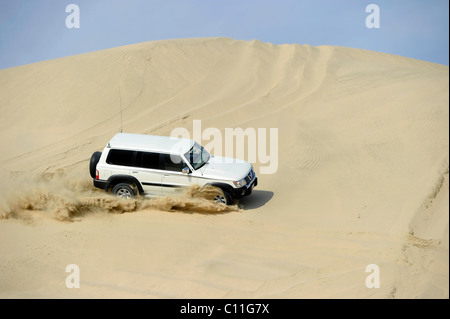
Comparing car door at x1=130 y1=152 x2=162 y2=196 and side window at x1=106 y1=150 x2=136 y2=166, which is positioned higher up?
side window at x1=106 y1=150 x2=136 y2=166

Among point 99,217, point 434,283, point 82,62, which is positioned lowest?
point 434,283

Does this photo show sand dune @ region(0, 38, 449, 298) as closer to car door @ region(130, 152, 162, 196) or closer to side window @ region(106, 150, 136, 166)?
car door @ region(130, 152, 162, 196)

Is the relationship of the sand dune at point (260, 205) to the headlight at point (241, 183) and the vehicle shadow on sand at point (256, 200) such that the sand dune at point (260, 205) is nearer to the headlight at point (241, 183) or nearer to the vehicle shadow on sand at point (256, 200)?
the vehicle shadow on sand at point (256, 200)

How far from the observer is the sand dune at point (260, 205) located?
7738 millimetres

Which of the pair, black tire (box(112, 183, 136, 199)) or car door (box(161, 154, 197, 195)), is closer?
car door (box(161, 154, 197, 195))

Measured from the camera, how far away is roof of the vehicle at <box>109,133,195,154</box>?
34.6 ft

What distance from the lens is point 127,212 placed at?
1044 centimetres

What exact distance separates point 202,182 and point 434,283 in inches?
216

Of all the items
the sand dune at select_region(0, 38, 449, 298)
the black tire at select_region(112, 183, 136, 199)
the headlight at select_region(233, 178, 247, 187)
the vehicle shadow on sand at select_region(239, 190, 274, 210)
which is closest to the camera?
the sand dune at select_region(0, 38, 449, 298)

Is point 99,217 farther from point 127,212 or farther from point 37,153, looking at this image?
point 37,153

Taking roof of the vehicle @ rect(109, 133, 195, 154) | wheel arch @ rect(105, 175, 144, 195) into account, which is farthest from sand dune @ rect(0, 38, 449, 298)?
roof of the vehicle @ rect(109, 133, 195, 154)

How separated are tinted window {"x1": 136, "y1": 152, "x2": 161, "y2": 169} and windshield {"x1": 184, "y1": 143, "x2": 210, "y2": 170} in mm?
→ 734

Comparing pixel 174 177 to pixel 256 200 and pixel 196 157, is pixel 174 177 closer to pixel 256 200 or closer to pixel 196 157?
pixel 196 157

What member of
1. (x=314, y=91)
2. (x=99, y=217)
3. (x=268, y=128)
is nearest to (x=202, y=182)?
(x=99, y=217)
